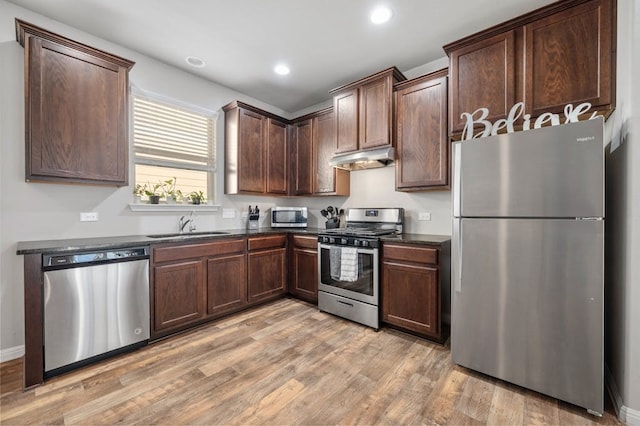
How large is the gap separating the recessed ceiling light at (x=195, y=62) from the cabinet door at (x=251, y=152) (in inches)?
26.2

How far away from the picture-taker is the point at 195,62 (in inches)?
125

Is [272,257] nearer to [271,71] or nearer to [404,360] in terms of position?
[404,360]

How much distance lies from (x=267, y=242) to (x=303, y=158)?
4.72 feet

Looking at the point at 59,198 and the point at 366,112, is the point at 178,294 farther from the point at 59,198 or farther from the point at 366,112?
the point at 366,112

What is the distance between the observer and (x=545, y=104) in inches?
84.0

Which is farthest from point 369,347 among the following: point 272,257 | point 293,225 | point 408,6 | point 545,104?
point 408,6

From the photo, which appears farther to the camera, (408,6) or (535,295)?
Answer: (408,6)

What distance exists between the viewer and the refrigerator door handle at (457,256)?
2121mm

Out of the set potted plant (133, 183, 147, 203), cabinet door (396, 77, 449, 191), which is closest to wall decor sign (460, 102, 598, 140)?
cabinet door (396, 77, 449, 191)

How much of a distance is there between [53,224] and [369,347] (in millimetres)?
3067

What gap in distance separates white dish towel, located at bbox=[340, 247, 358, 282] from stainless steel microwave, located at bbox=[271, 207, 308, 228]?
1232mm

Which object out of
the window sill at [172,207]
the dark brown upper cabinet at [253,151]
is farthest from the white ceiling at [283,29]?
the window sill at [172,207]

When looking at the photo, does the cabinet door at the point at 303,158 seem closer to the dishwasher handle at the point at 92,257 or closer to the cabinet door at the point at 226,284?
the cabinet door at the point at 226,284

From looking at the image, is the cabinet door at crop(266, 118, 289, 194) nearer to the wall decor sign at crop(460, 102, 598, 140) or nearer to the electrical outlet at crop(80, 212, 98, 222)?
the electrical outlet at crop(80, 212, 98, 222)
